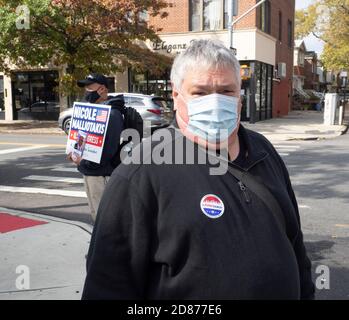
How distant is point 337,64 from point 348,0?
17.6ft

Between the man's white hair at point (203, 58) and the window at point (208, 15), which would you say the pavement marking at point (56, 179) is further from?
the window at point (208, 15)

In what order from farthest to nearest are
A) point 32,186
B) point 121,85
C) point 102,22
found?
point 121,85 → point 102,22 → point 32,186

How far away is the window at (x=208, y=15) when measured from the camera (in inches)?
974

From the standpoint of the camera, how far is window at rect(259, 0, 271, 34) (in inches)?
1008

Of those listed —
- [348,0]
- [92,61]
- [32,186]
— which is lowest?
[32,186]

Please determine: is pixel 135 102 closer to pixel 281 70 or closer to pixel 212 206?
pixel 281 70

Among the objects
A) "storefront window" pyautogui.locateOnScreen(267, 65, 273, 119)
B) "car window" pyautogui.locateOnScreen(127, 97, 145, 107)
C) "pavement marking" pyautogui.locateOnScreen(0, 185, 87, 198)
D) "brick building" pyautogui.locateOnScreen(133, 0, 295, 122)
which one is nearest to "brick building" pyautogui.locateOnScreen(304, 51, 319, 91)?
"brick building" pyautogui.locateOnScreen(133, 0, 295, 122)

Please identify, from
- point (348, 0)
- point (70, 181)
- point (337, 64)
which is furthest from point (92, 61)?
point (337, 64)

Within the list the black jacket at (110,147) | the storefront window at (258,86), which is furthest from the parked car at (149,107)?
the black jacket at (110,147)

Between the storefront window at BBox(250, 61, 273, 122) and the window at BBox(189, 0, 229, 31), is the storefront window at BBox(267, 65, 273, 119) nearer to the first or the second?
the storefront window at BBox(250, 61, 273, 122)

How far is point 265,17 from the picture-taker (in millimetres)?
26484

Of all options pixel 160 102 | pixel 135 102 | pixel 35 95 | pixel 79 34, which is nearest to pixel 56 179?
pixel 135 102

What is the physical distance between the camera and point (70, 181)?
9461 mm
